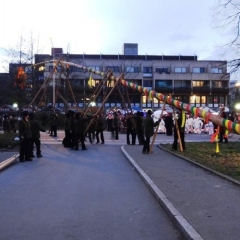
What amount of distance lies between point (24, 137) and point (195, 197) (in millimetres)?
8277

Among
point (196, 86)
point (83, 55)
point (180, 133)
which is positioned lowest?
point (180, 133)

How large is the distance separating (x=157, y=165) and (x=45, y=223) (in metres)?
6.76

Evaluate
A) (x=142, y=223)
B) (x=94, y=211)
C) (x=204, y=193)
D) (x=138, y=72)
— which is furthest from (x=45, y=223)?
(x=138, y=72)

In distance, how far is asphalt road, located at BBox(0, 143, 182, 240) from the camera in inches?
239

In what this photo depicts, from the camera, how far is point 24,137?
14539 millimetres

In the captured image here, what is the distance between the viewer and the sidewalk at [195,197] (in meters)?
5.82

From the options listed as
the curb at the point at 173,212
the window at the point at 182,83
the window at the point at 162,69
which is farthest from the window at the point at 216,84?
the curb at the point at 173,212

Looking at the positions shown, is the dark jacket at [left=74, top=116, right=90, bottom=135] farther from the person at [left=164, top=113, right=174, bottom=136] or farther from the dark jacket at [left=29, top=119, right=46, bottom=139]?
the person at [left=164, top=113, right=174, bottom=136]

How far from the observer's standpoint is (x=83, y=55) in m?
81.1

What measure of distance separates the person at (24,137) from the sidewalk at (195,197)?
159 inches

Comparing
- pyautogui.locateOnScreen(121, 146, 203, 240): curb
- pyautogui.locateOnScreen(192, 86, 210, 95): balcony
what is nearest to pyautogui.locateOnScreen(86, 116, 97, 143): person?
pyautogui.locateOnScreen(121, 146, 203, 240): curb

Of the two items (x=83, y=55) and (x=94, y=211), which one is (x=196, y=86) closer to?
(x=83, y=55)

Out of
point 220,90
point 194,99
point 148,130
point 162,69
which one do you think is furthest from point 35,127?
point 220,90

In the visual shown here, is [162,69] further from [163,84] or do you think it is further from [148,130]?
[148,130]
